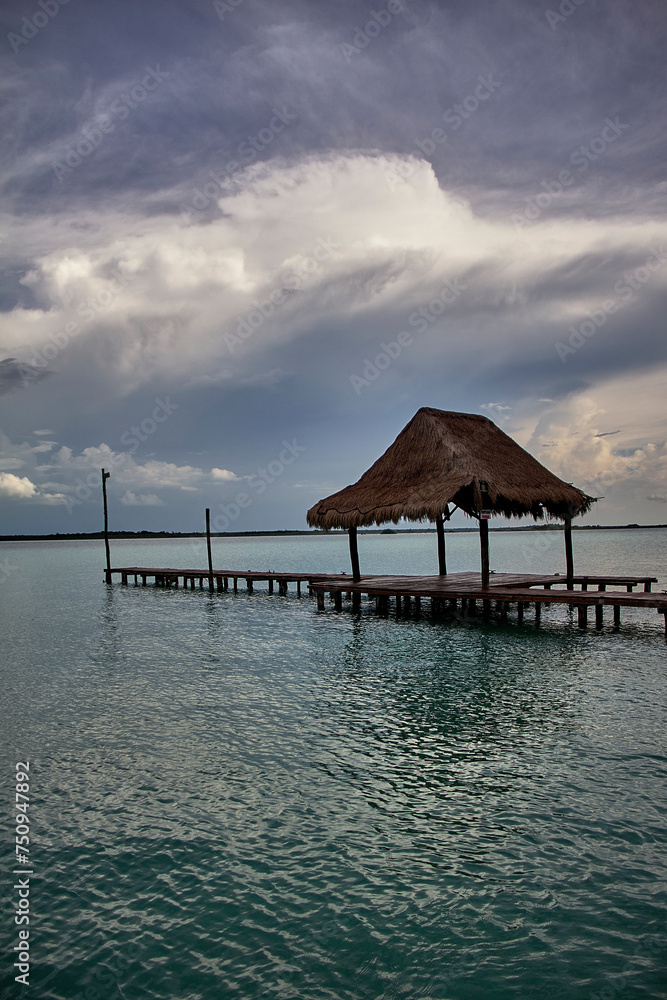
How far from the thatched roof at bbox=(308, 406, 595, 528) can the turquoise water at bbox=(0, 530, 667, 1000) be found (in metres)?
6.08

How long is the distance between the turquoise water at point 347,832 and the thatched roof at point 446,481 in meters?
6.08

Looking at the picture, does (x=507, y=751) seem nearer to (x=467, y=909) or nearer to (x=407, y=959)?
(x=467, y=909)

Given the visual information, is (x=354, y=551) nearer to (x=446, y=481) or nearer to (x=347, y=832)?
(x=446, y=481)

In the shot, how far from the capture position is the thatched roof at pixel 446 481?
17.3 meters

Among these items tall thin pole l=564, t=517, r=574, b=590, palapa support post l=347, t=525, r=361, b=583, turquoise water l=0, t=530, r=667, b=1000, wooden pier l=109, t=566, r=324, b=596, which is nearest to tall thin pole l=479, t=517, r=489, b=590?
tall thin pole l=564, t=517, r=574, b=590

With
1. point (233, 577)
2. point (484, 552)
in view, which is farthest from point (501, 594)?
point (233, 577)

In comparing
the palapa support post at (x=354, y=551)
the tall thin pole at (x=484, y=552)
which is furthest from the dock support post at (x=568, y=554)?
the palapa support post at (x=354, y=551)

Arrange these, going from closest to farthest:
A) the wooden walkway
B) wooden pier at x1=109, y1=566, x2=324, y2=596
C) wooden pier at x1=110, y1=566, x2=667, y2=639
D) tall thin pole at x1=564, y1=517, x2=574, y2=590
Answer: the wooden walkway < wooden pier at x1=110, y1=566, x2=667, y2=639 < tall thin pole at x1=564, y1=517, x2=574, y2=590 < wooden pier at x1=109, y1=566, x2=324, y2=596

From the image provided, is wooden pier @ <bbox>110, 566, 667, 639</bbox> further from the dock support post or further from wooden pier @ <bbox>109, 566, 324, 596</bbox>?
wooden pier @ <bbox>109, 566, 324, 596</bbox>

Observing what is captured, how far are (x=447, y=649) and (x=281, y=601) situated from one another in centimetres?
1174

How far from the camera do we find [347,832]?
18.7 ft

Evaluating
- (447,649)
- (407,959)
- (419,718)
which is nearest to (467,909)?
(407,959)

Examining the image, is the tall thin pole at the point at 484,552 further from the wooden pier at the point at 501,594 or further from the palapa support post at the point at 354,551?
the palapa support post at the point at 354,551

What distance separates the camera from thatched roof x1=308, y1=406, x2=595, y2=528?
17.3 metres
